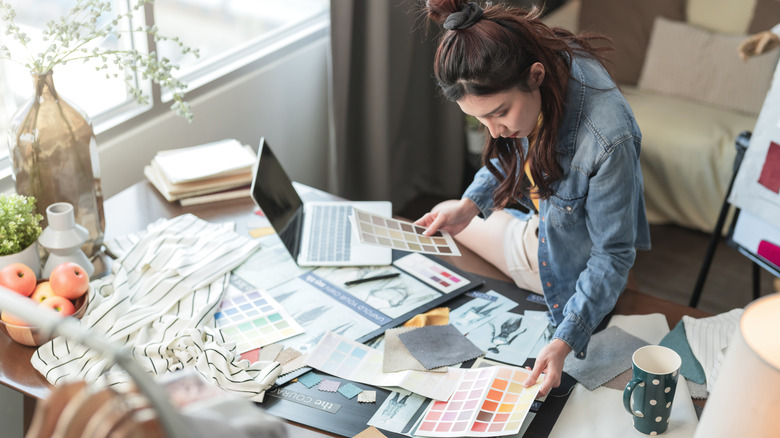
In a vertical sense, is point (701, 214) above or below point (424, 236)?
below

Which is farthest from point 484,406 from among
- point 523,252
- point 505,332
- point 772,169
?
point 772,169

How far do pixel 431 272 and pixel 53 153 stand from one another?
0.81 m

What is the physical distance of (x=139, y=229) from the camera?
5.44ft

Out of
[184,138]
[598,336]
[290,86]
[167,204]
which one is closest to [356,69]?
[290,86]

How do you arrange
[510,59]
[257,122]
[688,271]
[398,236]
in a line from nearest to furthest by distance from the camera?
[510,59] < [398,236] < [257,122] < [688,271]

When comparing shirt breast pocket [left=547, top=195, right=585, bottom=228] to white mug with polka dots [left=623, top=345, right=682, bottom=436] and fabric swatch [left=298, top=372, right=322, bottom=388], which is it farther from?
fabric swatch [left=298, top=372, right=322, bottom=388]

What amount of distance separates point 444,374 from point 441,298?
235mm

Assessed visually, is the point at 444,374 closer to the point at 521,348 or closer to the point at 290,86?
the point at 521,348

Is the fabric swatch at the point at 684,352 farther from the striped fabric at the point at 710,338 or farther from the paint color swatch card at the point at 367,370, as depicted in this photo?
the paint color swatch card at the point at 367,370

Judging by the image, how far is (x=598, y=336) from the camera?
4.57 feet

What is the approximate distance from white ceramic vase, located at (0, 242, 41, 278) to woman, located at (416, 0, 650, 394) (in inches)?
33.1

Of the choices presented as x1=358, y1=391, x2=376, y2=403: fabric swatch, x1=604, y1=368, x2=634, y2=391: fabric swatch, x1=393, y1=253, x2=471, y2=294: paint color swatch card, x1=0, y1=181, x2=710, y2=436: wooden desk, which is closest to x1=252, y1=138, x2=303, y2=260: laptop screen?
x1=0, y1=181, x2=710, y2=436: wooden desk

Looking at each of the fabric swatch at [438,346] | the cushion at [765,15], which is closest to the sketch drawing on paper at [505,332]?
the fabric swatch at [438,346]

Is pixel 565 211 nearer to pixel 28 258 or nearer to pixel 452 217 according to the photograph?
pixel 452 217
